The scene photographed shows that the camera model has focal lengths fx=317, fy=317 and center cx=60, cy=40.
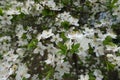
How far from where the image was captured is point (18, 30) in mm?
2502

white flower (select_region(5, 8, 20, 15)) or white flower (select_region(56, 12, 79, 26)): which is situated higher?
white flower (select_region(5, 8, 20, 15))

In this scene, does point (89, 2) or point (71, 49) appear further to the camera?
point (89, 2)

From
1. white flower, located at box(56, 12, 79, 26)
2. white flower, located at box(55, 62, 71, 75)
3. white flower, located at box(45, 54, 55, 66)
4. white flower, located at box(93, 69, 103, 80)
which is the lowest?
white flower, located at box(93, 69, 103, 80)

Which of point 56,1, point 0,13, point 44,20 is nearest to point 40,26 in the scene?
point 44,20

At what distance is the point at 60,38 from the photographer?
7.13 ft

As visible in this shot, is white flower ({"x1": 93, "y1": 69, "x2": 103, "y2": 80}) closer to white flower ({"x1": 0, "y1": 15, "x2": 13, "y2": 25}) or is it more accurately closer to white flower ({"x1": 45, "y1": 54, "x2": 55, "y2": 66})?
white flower ({"x1": 45, "y1": 54, "x2": 55, "y2": 66})

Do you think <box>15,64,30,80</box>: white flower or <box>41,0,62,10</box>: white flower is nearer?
A: <box>15,64,30,80</box>: white flower

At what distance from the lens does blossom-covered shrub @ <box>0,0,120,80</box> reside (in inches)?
80.7

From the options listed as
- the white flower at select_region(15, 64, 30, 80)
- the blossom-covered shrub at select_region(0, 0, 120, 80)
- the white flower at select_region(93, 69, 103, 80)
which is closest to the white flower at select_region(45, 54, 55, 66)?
the blossom-covered shrub at select_region(0, 0, 120, 80)

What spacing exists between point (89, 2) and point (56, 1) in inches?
10.9

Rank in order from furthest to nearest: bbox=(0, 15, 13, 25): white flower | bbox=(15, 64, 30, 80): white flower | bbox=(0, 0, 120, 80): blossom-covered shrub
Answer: bbox=(0, 15, 13, 25): white flower < bbox=(15, 64, 30, 80): white flower < bbox=(0, 0, 120, 80): blossom-covered shrub

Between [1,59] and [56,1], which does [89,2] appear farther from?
[1,59]

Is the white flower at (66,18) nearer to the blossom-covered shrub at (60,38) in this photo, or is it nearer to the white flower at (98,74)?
the blossom-covered shrub at (60,38)

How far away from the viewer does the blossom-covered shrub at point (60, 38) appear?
6.73ft
